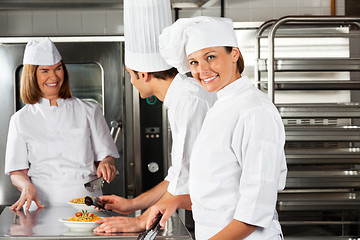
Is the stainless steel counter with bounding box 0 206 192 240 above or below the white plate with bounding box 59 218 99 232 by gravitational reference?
below

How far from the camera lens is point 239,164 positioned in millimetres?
1640

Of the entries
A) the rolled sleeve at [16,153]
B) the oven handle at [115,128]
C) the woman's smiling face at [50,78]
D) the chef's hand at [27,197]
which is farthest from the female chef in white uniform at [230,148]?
the oven handle at [115,128]

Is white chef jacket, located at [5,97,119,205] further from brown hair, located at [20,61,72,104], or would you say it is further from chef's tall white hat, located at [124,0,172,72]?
chef's tall white hat, located at [124,0,172,72]

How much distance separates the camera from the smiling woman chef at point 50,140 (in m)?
2.96

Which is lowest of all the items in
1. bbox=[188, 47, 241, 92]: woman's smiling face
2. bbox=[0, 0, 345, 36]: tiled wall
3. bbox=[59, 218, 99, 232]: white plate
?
bbox=[59, 218, 99, 232]: white plate

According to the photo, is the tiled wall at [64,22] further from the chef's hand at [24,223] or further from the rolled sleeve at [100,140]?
the chef's hand at [24,223]

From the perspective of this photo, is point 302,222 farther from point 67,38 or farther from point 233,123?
point 233,123

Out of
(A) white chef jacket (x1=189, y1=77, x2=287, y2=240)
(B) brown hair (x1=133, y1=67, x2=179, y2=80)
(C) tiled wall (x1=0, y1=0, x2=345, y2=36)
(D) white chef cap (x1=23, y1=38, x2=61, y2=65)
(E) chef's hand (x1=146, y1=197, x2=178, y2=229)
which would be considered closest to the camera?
(A) white chef jacket (x1=189, y1=77, x2=287, y2=240)

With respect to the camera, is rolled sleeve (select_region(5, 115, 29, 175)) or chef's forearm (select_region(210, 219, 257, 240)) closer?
chef's forearm (select_region(210, 219, 257, 240))

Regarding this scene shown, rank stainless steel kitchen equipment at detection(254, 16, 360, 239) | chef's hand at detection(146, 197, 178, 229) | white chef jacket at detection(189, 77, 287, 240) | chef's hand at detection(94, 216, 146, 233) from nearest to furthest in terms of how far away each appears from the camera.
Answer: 1. white chef jacket at detection(189, 77, 287, 240)
2. chef's hand at detection(146, 197, 178, 229)
3. chef's hand at detection(94, 216, 146, 233)
4. stainless steel kitchen equipment at detection(254, 16, 360, 239)

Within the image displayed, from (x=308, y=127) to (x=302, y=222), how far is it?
705 mm

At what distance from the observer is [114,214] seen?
2.62 meters

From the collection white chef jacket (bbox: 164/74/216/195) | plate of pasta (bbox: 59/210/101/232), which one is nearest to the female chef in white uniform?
white chef jacket (bbox: 164/74/216/195)

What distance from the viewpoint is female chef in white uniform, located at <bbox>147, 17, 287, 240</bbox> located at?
5.12 ft
